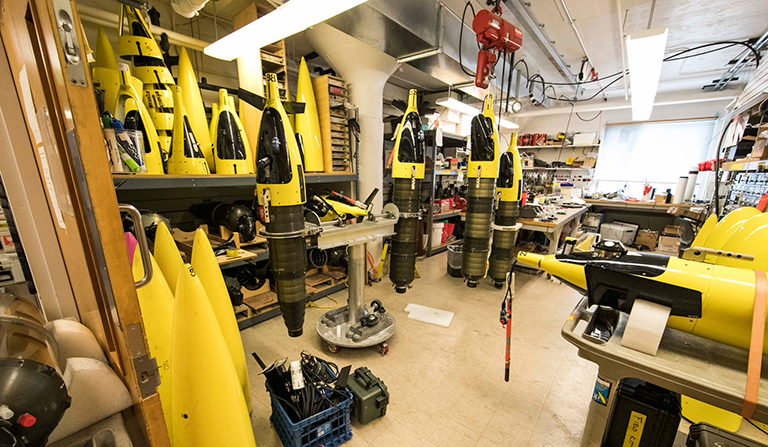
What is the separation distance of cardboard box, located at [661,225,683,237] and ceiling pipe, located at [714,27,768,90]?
2.63 metres

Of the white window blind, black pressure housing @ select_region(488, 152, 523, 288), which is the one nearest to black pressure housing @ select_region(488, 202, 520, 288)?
black pressure housing @ select_region(488, 152, 523, 288)

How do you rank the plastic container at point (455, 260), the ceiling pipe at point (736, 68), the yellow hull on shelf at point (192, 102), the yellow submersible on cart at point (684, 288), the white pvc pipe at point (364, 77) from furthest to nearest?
the plastic container at point (455, 260), the ceiling pipe at point (736, 68), the white pvc pipe at point (364, 77), the yellow hull on shelf at point (192, 102), the yellow submersible on cart at point (684, 288)

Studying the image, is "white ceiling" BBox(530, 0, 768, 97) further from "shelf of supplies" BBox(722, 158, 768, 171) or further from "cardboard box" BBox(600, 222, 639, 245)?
"cardboard box" BBox(600, 222, 639, 245)

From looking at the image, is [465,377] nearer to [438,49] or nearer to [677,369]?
[677,369]

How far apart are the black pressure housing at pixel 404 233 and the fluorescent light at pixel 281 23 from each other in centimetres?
109

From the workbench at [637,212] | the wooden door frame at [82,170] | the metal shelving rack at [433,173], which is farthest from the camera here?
the workbench at [637,212]

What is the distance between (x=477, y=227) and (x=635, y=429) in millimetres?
1456

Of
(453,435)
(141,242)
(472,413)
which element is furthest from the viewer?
(472,413)

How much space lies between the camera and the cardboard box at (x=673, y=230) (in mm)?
5084

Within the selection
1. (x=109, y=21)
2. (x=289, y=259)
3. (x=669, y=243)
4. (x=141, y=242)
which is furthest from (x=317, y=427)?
(x=669, y=243)

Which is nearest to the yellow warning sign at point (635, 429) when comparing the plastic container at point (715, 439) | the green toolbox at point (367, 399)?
the plastic container at point (715, 439)

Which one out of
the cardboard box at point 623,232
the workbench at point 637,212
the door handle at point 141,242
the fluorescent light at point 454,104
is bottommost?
the cardboard box at point 623,232

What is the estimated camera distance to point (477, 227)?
227 centimetres

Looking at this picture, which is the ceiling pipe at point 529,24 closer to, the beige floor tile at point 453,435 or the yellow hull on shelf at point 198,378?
the yellow hull on shelf at point 198,378
